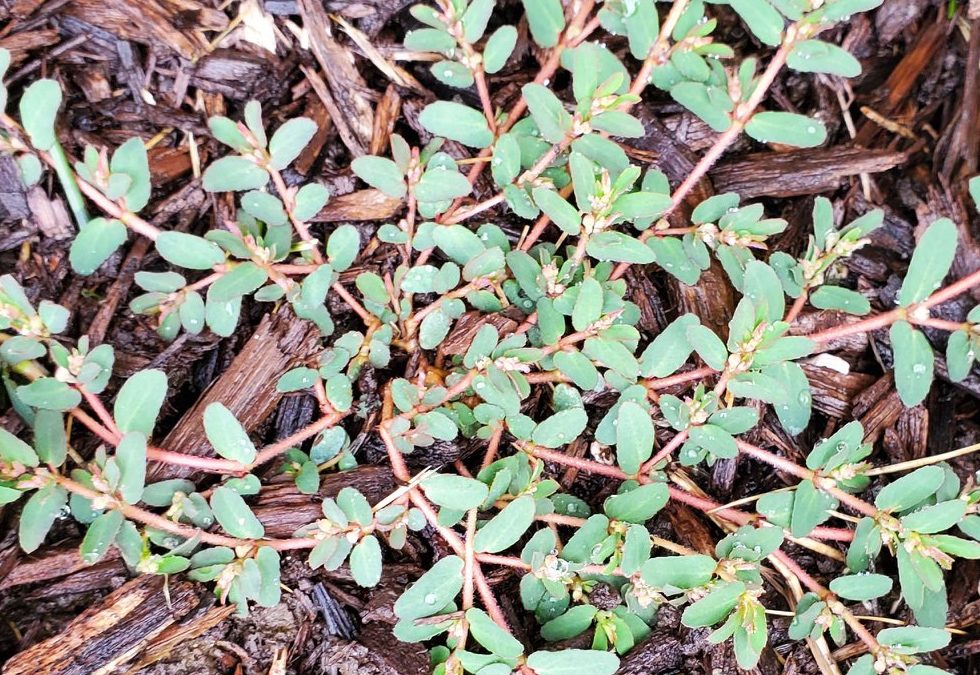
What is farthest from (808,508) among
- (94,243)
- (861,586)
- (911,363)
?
(94,243)

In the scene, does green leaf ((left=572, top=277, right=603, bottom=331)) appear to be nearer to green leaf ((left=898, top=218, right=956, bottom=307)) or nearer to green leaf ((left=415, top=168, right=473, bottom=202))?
green leaf ((left=415, top=168, right=473, bottom=202))

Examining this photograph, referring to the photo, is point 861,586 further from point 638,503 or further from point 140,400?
point 140,400

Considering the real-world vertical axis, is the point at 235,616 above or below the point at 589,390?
below

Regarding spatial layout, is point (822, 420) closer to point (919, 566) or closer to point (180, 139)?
point (919, 566)

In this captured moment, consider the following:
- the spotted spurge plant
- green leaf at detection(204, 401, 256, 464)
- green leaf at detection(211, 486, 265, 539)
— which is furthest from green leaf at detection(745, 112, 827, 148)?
green leaf at detection(211, 486, 265, 539)

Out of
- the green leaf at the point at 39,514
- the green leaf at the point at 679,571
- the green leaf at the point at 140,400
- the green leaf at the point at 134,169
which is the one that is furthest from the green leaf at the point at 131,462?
the green leaf at the point at 679,571

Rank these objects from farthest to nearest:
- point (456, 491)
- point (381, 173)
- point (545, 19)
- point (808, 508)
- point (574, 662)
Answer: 1. point (545, 19)
2. point (381, 173)
3. point (808, 508)
4. point (456, 491)
5. point (574, 662)

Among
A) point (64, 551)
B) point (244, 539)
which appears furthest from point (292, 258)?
point (64, 551)
